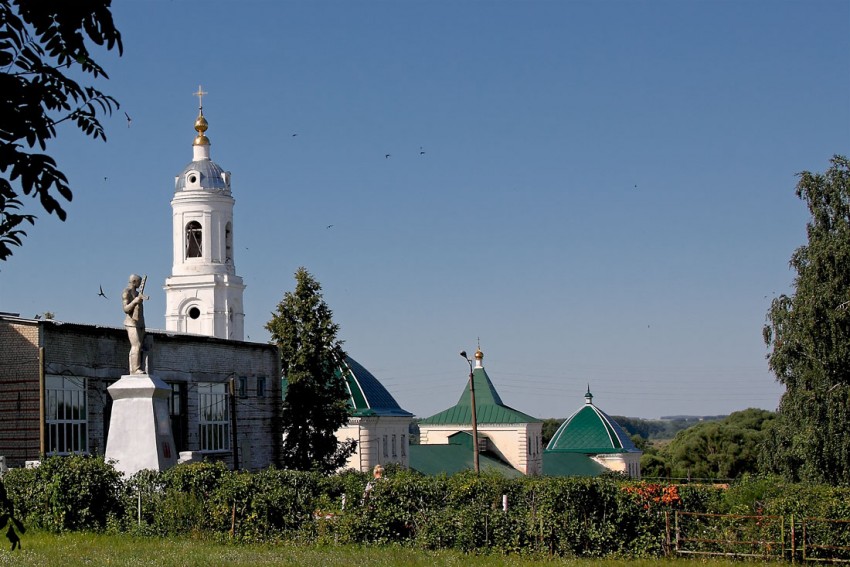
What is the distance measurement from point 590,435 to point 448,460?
1773cm

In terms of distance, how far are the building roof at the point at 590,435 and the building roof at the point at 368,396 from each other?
2097cm

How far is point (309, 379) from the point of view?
47188 mm

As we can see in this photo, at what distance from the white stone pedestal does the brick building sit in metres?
1.46

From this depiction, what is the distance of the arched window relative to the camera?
2790 inches

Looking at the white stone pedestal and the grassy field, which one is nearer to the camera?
the grassy field

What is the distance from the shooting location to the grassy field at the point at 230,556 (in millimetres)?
17422

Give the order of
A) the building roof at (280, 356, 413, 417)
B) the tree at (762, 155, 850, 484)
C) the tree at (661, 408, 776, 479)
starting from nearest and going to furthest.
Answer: the tree at (762, 155, 850, 484) < the building roof at (280, 356, 413, 417) < the tree at (661, 408, 776, 479)

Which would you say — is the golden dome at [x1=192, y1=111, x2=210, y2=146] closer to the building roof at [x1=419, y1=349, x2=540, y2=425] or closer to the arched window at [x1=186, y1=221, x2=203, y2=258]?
the arched window at [x1=186, y1=221, x2=203, y2=258]

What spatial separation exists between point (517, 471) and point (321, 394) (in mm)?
34539

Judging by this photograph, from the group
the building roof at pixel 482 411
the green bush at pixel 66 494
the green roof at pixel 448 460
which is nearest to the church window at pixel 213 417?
the green bush at pixel 66 494

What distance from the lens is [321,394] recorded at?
4712 cm

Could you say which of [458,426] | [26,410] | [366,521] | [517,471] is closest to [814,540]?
[366,521]

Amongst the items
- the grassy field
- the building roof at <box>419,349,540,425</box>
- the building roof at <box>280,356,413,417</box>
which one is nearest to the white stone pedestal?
the grassy field

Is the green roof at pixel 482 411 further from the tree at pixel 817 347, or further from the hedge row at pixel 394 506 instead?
the hedge row at pixel 394 506
